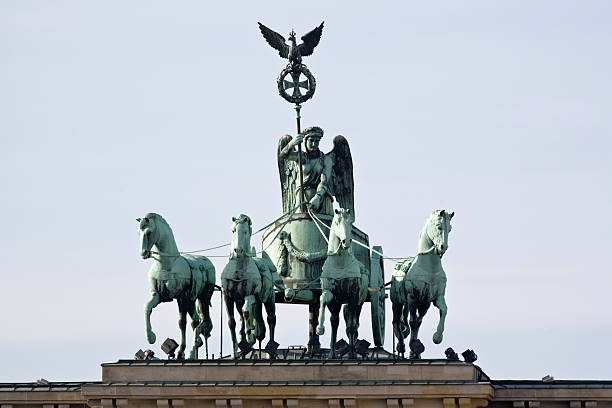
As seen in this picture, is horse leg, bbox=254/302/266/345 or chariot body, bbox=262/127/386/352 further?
chariot body, bbox=262/127/386/352

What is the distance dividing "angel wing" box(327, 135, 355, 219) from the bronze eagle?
109 inches

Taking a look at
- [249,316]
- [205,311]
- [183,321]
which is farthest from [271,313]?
[183,321]

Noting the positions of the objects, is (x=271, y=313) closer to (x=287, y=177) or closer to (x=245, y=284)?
(x=245, y=284)

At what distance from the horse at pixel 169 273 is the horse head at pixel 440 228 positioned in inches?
276

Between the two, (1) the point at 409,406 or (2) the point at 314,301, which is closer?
(1) the point at 409,406

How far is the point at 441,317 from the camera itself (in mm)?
104562

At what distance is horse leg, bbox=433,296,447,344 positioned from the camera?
10456 centimetres

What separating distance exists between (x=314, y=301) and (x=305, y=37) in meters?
8.37

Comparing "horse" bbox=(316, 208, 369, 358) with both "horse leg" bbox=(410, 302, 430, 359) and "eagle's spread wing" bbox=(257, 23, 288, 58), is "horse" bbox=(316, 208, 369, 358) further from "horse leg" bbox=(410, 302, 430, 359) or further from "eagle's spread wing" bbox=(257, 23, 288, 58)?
"eagle's spread wing" bbox=(257, 23, 288, 58)

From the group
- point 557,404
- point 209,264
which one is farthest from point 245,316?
point 557,404

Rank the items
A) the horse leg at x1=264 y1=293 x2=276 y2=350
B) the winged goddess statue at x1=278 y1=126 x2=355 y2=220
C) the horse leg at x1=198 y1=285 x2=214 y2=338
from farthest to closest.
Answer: the winged goddess statue at x1=278 y1=126 x2=355 y2=220, the horse leg at x1=264 y1=293 x2=276 y2=350, the horse leg at x1=198 y1=285 x2=214 y2=338

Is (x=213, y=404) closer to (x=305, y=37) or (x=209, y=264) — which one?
(x=209, y=264)

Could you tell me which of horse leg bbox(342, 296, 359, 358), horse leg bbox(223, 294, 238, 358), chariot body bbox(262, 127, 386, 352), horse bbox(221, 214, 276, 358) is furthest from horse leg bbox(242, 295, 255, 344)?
chariot body bbox(262, 127, 386, 352)

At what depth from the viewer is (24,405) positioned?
10456 cm
